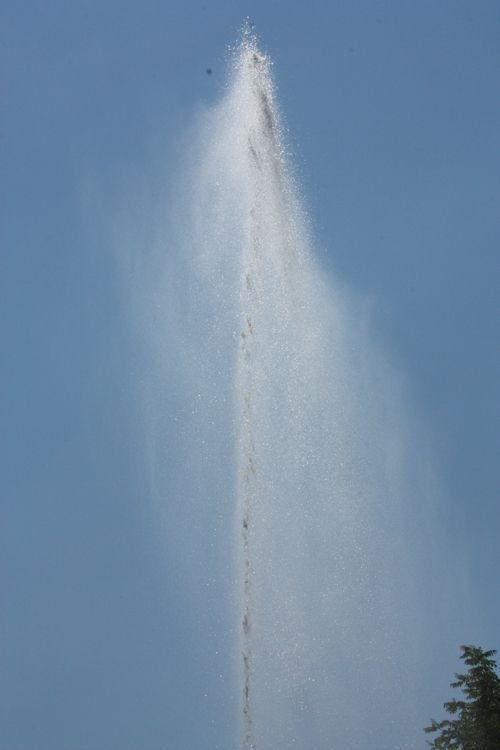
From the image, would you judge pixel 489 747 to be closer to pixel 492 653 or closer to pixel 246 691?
pixel 492 653

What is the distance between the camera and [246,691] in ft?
143

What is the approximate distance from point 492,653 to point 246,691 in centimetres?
909

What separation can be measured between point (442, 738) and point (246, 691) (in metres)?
7.44

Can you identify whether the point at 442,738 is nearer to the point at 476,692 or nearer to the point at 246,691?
the point at 476,692

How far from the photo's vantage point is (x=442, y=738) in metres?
40.3

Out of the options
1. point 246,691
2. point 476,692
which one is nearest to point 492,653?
point 476,692

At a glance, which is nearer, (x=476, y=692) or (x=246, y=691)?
(x=476, y=692)

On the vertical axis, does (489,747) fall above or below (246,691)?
below

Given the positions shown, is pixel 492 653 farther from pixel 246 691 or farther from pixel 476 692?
pixel 246 691

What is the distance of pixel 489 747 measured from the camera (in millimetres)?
38625

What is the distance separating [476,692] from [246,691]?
851 centimetres

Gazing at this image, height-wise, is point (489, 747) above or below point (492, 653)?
below

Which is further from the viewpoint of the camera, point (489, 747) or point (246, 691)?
point (246, 691)

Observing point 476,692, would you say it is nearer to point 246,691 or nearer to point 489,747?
point 489,747
